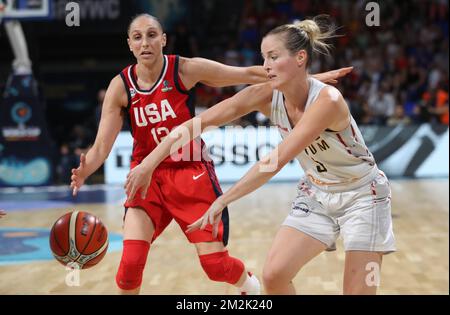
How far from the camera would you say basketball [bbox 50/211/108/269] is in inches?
147

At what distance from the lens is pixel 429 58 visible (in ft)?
51.3

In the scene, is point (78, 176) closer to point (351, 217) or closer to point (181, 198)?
point (181, 198)

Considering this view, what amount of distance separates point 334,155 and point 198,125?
0.67 meters

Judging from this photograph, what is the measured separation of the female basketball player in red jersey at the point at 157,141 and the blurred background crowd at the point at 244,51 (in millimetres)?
8882

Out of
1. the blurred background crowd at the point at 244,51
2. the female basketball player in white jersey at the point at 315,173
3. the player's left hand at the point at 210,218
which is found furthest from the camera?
the blurred background crowd at the point at 244,51

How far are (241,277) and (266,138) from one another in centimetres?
790

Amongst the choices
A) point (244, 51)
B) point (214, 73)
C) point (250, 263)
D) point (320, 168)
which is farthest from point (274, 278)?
point (244, 51)

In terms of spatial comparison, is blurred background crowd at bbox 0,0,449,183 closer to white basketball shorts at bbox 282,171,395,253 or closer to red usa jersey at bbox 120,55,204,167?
red usa jersey at bbox 120,55,204,167

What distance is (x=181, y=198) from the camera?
4023 mm

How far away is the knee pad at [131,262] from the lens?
3844 mm

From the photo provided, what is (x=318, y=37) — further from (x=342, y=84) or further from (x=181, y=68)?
(x=342, y=84)

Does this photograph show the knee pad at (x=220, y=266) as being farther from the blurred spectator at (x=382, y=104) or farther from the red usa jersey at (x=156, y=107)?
the blurred spectator at (x=382, y=104)

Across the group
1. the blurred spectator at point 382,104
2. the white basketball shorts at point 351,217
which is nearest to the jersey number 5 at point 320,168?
the white basketball shorts at point 351,217

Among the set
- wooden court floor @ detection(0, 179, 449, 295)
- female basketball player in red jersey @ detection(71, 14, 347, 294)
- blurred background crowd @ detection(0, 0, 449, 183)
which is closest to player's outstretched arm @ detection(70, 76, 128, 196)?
female basketball player in red jersey @ detection(71, 14, 347, 294)
